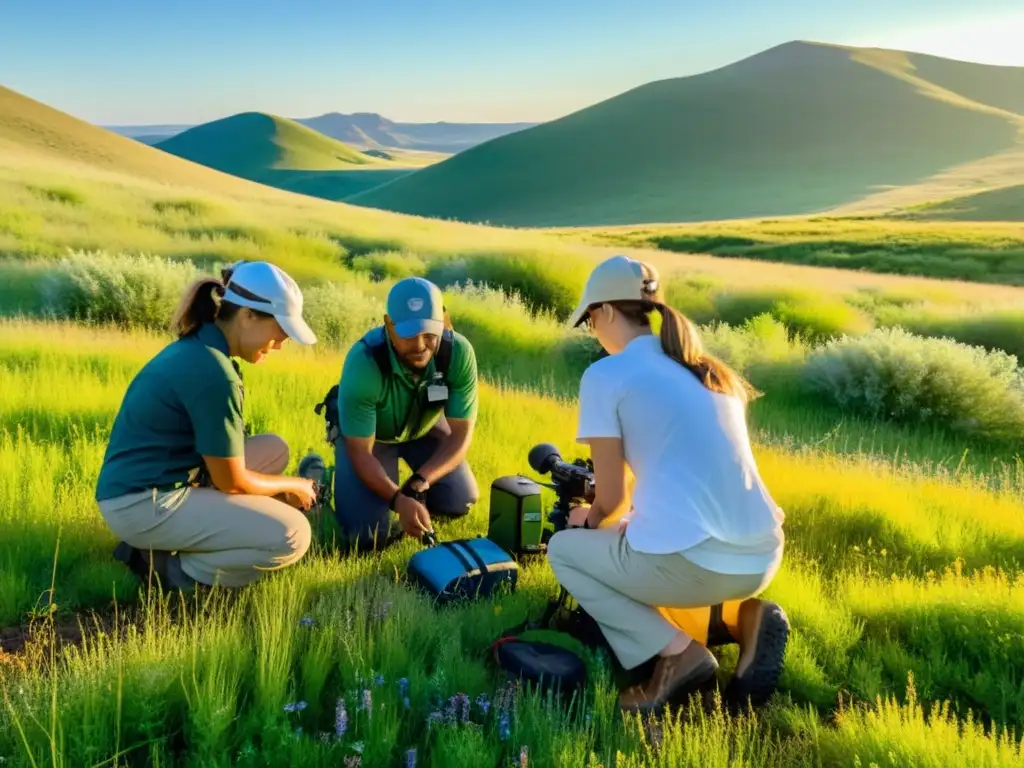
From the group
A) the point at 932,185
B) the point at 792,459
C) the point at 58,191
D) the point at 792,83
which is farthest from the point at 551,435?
the point at 792,83

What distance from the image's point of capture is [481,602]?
4.35 m

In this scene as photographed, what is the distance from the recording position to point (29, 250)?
17656 millimetres

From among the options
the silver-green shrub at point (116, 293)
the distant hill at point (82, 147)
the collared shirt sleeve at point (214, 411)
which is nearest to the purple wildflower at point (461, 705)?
the collared shirt sleeve at point (214, 411)

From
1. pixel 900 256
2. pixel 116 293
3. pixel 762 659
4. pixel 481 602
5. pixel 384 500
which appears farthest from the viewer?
→ pixel 900 256

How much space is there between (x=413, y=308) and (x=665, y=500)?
2045mm

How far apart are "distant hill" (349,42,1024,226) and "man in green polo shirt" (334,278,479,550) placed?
82.9m

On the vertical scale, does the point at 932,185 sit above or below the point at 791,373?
above

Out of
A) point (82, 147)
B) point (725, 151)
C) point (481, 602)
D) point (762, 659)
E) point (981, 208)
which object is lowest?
point (481, 602)

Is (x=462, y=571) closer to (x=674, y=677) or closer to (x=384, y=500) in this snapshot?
(x=384, y=500)

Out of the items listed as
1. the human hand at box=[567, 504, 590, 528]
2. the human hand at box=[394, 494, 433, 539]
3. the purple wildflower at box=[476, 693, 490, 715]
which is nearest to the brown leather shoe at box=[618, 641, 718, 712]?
the purple wildflower at box=[476, 693, 490, 715]

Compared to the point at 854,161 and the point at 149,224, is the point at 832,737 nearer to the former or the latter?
the point at 149,224

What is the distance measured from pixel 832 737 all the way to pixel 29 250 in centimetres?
1889

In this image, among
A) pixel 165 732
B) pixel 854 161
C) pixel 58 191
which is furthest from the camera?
pixel 854 161

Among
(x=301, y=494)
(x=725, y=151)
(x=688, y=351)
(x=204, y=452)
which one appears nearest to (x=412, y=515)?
(x=301, y=494)
